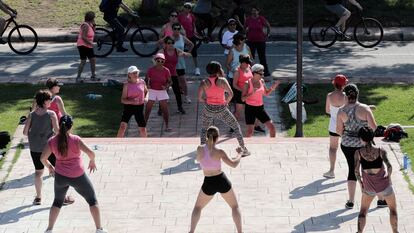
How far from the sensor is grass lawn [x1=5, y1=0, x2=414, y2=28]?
28.7 m

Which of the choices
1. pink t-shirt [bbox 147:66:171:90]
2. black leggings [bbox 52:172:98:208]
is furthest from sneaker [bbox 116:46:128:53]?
black leggings [bbox 52:172:98:208]

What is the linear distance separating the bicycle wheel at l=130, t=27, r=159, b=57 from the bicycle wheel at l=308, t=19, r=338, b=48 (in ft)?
12.9

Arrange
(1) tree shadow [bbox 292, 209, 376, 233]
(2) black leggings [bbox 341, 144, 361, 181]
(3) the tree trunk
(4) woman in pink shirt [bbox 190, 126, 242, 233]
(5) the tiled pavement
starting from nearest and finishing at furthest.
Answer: (4) woman in pink shirt [bbox 190, 126, 242, 233], (1) tree shadow [bbox 292, 209, 376, 233], (5) the tiled pavement, (2) black leggings [bbox 341, 144, 361, 181], (3) the tree trunk

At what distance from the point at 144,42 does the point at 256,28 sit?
443cm

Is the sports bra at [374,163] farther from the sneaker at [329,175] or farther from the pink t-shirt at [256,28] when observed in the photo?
the pink t-shirt at [256,28]

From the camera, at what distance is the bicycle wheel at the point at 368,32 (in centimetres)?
2602

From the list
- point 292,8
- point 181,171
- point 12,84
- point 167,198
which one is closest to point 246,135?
point 181,171

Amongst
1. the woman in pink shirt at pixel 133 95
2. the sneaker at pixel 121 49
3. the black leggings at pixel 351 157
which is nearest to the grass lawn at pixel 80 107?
the woman in pink shirt at pixel 133 95

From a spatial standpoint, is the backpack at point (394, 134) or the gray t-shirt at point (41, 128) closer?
the gray t-shirt at point (41, 128)

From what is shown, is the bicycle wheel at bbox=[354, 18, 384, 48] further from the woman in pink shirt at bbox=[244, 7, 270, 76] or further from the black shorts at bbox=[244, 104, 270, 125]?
the black shorts at bbox=[244, 104, 270, 125]

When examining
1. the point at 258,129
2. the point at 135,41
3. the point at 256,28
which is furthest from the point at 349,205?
the point at 135,41

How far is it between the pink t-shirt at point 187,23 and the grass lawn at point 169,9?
5.49 meters

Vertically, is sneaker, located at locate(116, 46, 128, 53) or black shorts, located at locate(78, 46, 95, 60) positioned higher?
black shorts, located at locate(78, 46, 95, 60)

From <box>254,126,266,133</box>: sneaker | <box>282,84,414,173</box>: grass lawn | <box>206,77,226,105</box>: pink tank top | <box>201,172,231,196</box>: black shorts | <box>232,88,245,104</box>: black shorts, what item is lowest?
<box>282,84,414,173</box>: grass lawn
